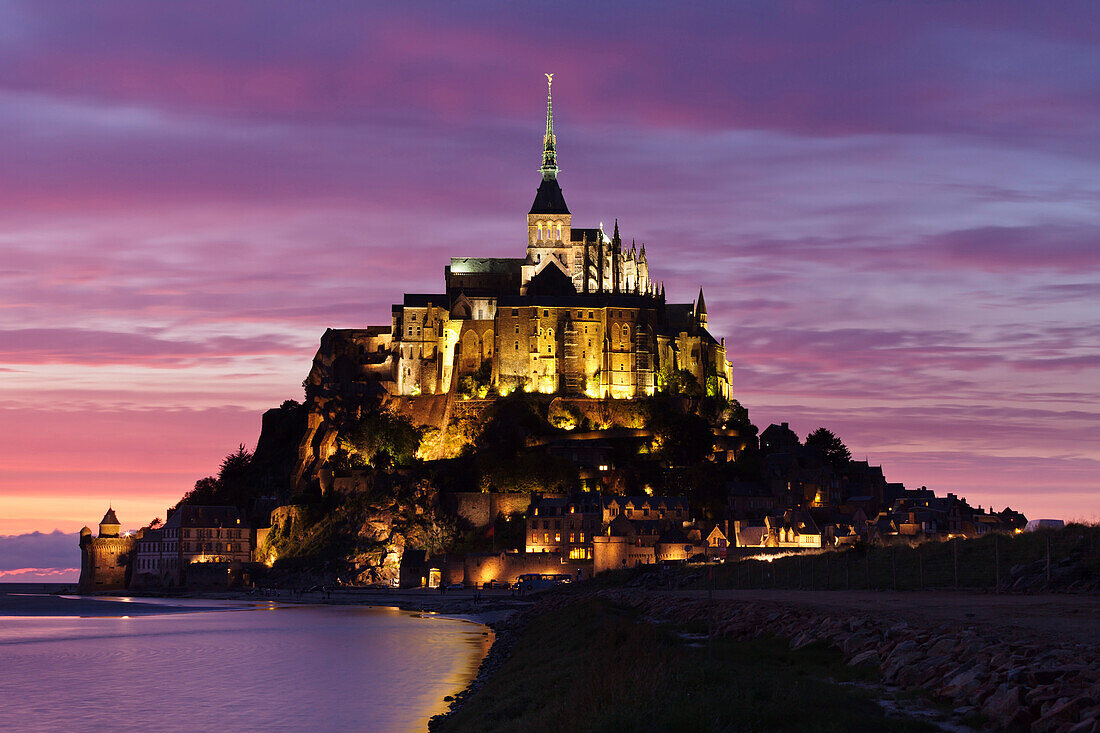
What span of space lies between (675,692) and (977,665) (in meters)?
5.19

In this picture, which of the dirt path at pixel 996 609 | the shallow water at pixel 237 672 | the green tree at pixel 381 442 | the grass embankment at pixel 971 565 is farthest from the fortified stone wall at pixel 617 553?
the dirt path at pixel 996 609

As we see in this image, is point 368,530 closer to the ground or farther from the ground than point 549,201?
closer to the ground

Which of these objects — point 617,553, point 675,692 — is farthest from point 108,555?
point 675,692

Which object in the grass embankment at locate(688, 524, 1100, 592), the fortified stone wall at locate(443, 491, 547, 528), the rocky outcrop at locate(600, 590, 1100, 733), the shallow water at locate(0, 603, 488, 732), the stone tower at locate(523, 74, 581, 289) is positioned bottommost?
the shallow water at locate(0, 603, 488, 732)

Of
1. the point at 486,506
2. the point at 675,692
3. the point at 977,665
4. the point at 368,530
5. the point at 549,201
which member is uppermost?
the point at 549,201

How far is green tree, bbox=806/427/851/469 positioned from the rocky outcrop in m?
103

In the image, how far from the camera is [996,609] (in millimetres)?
29344

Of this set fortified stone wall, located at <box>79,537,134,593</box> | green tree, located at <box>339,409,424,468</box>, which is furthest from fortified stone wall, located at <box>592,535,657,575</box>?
fortified stone wall, located at <box>79,537,134,593</box>

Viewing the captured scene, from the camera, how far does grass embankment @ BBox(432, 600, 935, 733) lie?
19.3 metres

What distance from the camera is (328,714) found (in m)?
42.8

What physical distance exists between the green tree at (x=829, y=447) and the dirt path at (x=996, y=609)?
94561 millimetres

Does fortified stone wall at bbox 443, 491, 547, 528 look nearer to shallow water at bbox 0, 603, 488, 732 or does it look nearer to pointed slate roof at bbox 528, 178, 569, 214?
shallow water at bbox 0, 603, 488, 732

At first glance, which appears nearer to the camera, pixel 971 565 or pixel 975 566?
pixel 975 566

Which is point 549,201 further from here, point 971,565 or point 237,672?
point 971,565
